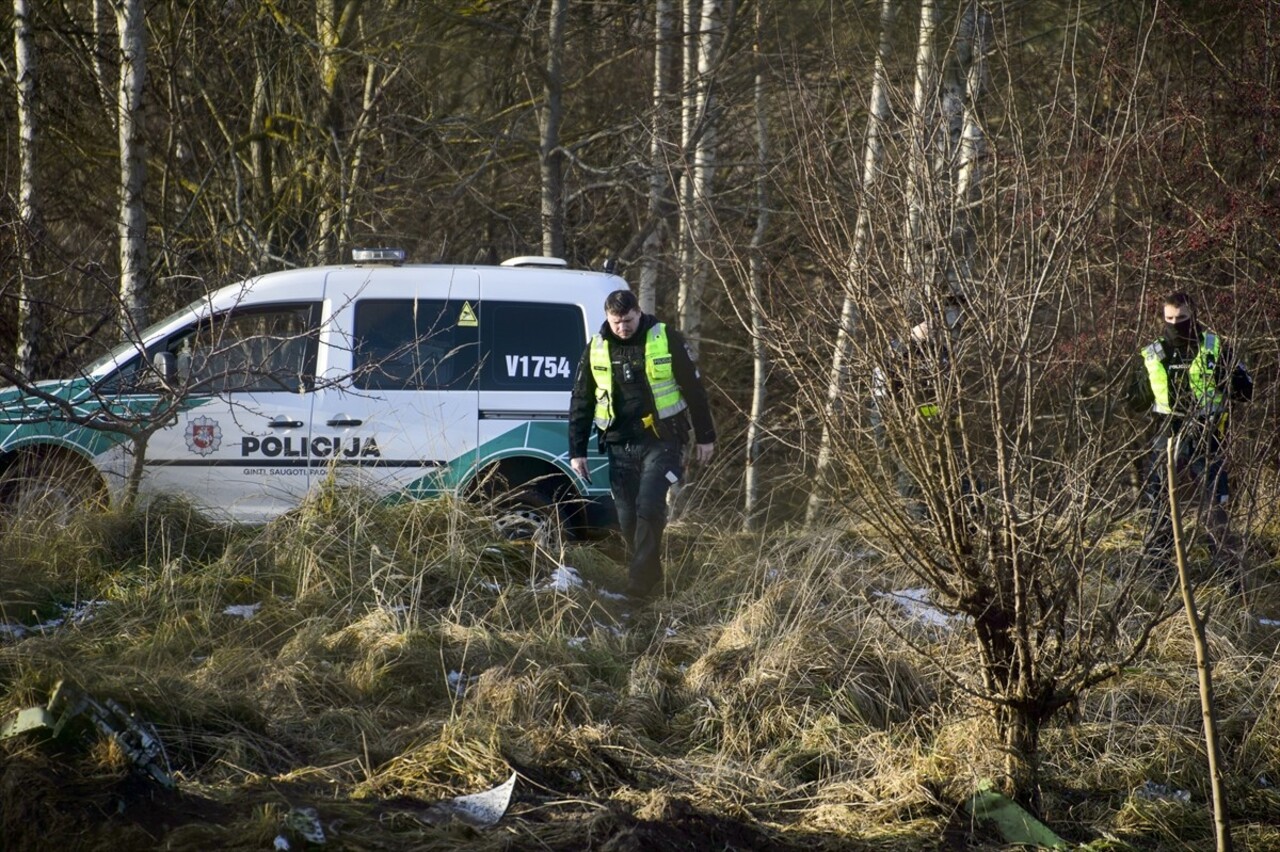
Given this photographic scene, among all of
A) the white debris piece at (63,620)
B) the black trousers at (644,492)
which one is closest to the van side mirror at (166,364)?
the white debris piece at (63,620)

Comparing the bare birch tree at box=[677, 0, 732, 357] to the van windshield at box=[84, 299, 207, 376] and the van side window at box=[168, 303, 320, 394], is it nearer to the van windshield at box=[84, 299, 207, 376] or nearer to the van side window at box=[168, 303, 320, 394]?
the van side window at box=[168, 303, 320, 394]

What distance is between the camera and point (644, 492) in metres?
7.48

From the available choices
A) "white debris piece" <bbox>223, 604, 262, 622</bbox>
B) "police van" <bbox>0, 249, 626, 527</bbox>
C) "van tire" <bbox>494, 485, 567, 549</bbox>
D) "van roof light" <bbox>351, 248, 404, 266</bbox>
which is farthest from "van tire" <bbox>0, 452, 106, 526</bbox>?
"van tire" <bbox>494, 485, 567, 549</bbox>

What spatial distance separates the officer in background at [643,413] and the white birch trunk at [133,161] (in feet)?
11.6

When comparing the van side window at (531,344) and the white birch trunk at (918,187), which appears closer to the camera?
the white birch trunk at (918,187)

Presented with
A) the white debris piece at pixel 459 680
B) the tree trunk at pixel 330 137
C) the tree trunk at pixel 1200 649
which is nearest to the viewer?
the tree trunk at pixel 1200 649

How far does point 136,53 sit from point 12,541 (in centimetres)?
380

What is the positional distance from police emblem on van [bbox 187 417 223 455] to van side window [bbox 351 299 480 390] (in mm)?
856

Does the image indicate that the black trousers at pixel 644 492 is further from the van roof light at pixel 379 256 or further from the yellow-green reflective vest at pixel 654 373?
the van roof light at pixel 379 256

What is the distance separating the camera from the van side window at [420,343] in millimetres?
8062

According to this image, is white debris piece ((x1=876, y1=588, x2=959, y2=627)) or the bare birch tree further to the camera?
the bare birch tree

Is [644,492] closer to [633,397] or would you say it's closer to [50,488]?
[633,397]

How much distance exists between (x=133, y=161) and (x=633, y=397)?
4.34 m

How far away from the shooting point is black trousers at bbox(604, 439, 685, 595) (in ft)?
24.5
